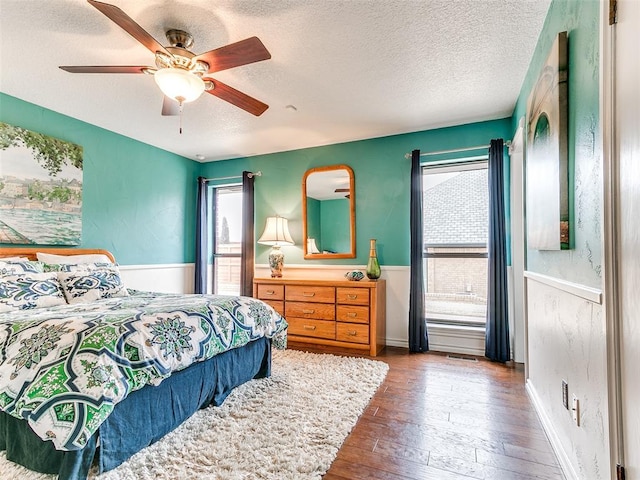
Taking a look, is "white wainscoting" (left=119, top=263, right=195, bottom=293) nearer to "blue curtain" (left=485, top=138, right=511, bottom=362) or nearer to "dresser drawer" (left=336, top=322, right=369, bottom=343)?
"dresser drawer" (left=336, top=322, right=369, bottom=343)

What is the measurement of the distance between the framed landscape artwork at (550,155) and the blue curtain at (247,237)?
3.32 metres

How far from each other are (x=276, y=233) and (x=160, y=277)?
165 cm

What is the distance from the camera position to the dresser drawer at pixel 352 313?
11.3ft

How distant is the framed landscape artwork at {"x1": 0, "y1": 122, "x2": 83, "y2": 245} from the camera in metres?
2.83

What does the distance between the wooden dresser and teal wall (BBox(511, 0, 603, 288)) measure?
1.99m

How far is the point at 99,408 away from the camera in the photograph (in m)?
1.40

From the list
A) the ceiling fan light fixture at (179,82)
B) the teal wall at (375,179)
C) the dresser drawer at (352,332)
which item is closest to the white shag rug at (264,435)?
the dresser drawer at (352,332)

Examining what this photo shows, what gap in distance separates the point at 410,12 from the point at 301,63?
84cm

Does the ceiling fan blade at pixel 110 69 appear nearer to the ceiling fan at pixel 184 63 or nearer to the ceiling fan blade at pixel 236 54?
the ceiling fan at pixel 184 63

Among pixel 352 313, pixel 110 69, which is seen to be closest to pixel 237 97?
pixel 110 69

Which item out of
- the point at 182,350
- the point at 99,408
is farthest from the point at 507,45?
the point at 99,408

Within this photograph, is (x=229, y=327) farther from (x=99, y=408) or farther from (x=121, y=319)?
(x=99, y=408)

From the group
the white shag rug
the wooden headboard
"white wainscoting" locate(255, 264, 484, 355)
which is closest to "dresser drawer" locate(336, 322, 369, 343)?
"white wainscoting" locate(255, 264, 484, 355)

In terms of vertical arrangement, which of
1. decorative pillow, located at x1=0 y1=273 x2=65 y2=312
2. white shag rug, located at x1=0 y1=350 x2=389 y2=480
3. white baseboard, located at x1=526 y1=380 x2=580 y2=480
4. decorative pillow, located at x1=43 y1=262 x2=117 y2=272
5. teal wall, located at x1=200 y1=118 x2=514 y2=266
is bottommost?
white shag rug, located at x1=0 y1=350 x2=389 y2=480
